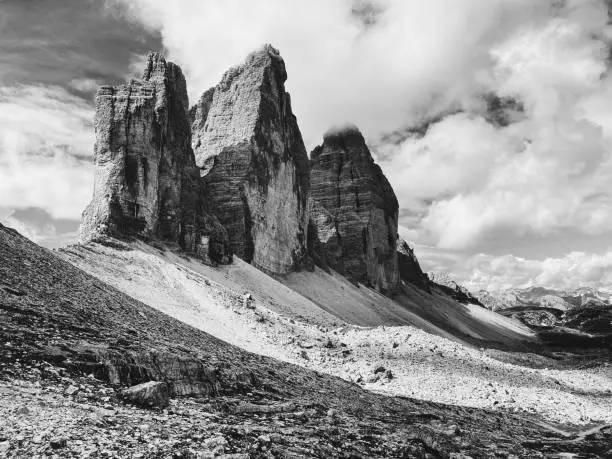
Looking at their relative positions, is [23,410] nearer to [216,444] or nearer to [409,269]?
[216,444]

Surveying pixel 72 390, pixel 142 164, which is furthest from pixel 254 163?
pixel 72 390

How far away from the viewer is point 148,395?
13.8 m

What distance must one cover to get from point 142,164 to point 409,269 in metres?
124

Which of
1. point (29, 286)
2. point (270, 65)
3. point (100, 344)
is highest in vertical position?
point (270, 65)

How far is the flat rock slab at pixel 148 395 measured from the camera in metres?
13.5

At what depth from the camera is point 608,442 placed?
→ 22078 millimetres

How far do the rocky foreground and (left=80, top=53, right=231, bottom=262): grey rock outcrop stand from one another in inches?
1261

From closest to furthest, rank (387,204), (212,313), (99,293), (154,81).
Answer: (99,293)
(212,313)
(154,81)
(387,204)

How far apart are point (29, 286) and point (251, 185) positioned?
64846 mm

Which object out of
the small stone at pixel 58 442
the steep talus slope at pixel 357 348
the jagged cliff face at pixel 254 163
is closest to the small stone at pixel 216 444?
the small stone at pixel 58 442

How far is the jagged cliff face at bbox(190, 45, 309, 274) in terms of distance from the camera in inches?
3349

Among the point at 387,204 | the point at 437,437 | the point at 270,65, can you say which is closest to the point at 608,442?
the point at 437,437

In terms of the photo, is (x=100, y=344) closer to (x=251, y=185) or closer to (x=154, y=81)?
(x=154, y=81)

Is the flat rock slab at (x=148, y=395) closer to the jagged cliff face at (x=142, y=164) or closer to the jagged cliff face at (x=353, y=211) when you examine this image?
the jagged cliff face at (x=142, y=164)
